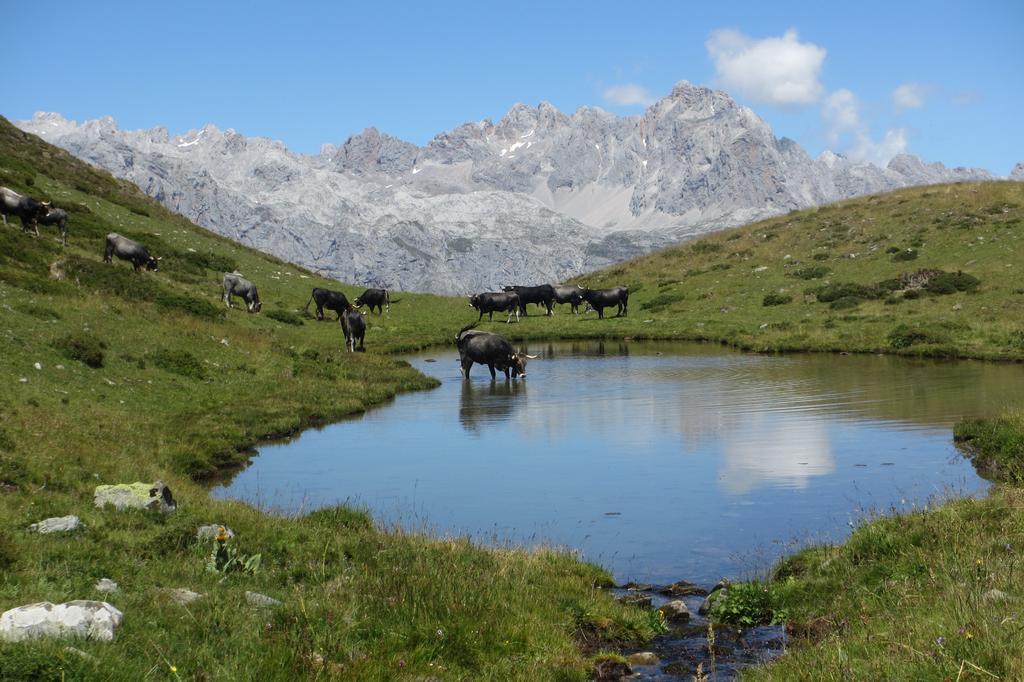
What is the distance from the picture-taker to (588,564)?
14.2 meters

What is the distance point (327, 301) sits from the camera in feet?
181

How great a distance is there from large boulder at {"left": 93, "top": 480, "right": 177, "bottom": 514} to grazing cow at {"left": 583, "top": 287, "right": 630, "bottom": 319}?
50.6 meters

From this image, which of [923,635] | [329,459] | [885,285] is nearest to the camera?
[923,635]

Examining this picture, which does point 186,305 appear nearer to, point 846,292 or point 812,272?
point 846,292

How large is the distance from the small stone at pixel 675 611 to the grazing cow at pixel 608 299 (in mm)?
51181

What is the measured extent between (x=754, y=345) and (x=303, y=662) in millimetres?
41172

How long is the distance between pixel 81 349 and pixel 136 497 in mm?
13942

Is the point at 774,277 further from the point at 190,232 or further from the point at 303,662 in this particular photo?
the point at 303,662

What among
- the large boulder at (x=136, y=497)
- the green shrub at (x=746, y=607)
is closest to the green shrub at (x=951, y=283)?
the green shrub at (x=746, y=607)

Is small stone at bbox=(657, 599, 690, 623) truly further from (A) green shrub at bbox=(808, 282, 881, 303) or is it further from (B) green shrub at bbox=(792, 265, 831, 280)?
(B) green shrub at bbox=(792, 265, 831, 280)

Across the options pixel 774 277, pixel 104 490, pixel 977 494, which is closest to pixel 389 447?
pixel 104 490

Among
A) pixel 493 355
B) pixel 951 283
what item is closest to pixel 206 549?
pixel 493 355

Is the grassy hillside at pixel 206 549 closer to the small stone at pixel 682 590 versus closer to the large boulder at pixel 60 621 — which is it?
the large boulder at pixel 60 621

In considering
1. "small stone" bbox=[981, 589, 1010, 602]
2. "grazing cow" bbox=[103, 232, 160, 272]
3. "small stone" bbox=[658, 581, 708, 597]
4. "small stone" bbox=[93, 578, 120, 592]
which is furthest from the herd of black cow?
"small stone" bbox=[981, 589, 1010, 602]
